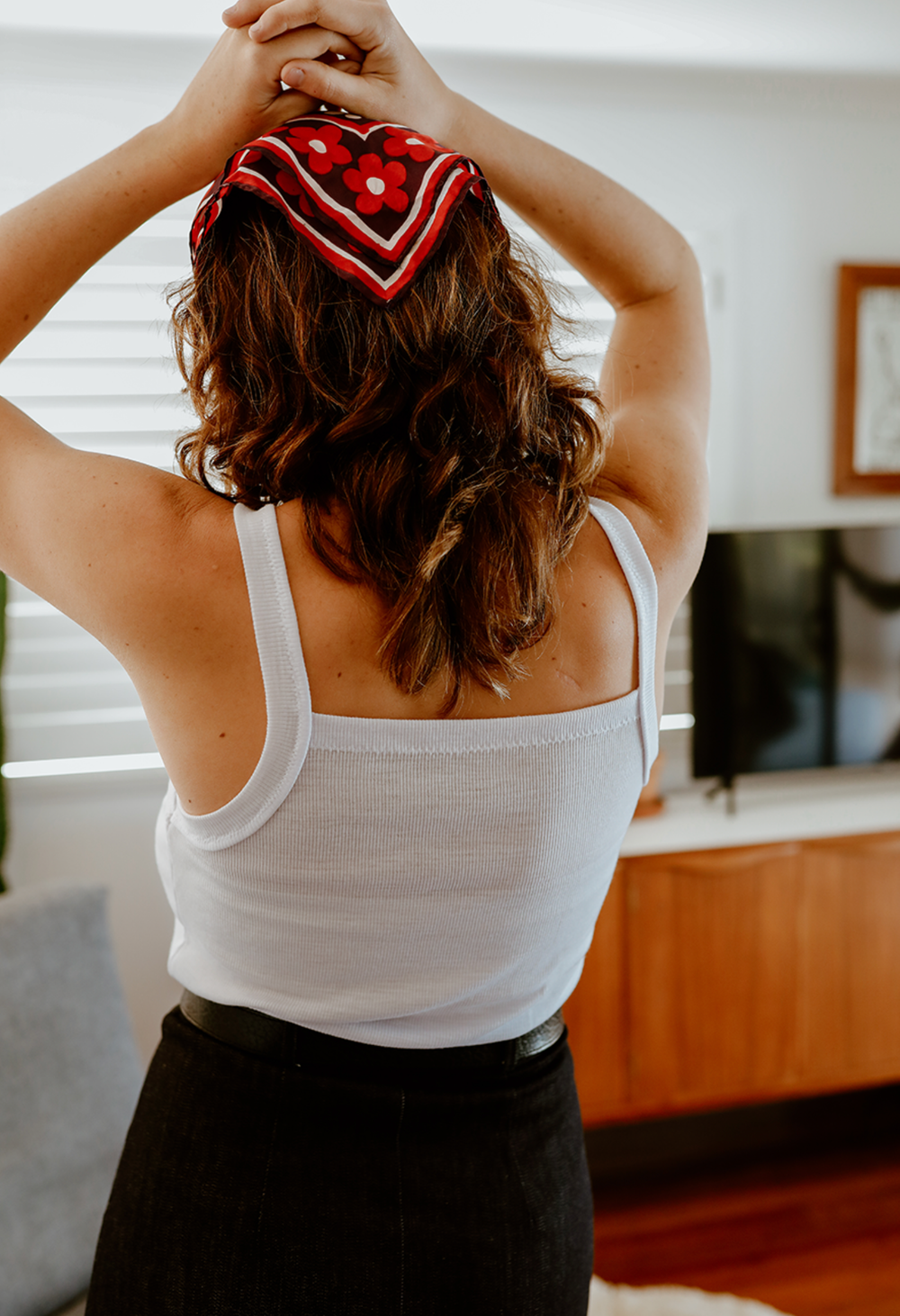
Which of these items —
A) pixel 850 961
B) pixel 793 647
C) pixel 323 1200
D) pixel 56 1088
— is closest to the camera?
pixel 323 1200

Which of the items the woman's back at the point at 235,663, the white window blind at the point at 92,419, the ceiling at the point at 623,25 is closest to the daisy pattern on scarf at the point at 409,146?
the woman's back at the point at 235,663

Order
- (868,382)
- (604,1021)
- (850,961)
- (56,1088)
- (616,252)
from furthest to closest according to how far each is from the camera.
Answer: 1. (868,382)
2. (850,961)
3. (604,1021)
4. (56,1088)
5. (616,252)

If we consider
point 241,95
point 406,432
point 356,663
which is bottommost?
point 356,663

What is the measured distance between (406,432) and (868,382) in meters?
2.41

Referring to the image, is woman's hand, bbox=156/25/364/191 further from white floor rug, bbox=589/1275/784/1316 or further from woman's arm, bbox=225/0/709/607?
white floor rug, bbox=589/1275/784/1316

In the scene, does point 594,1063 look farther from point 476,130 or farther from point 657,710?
point 476,130

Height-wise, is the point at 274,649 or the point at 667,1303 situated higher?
the point at 274,649

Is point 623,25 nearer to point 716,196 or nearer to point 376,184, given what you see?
point 716,196

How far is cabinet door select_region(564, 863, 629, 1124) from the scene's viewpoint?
2.12 metres

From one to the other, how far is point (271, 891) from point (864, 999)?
2.14 metres

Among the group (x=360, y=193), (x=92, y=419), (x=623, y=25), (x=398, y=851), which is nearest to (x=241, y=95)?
(x=360, y=193)

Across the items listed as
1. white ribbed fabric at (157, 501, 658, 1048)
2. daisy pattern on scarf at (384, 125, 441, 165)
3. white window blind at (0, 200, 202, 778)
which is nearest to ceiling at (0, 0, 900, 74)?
white window blind at (0, 200, 202, 778)

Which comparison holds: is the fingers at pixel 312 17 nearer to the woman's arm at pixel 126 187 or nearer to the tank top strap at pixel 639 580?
the woman's arm at pixel 126 187

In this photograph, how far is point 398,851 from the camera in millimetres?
576
